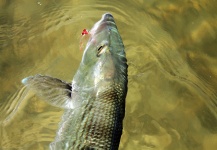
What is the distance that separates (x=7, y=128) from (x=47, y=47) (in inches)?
46.0

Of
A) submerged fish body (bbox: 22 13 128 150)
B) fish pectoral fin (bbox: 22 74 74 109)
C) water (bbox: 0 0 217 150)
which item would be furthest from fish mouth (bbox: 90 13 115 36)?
water (bbox: 0 0 217 150)

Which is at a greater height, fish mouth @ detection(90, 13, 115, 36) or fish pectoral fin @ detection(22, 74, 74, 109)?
fish mouth @ detection(90, 13, 115, 36)

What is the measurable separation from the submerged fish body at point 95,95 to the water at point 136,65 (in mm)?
1078

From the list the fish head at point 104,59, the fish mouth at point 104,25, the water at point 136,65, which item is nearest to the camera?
the fish head at point 104,59

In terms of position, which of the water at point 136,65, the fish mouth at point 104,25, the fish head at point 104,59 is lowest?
the water at point 136,65

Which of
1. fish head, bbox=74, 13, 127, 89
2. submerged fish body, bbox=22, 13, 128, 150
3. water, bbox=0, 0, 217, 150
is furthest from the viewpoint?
water, bbox=0, 0, 217, 150

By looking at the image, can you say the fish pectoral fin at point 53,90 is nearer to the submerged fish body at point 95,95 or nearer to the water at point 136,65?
the submerged fish body at point 95,95

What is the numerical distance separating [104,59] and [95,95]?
35 centimetres

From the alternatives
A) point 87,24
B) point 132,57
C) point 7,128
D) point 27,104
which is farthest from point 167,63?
point 7,128

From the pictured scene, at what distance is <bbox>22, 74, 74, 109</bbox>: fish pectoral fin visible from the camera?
330 cm

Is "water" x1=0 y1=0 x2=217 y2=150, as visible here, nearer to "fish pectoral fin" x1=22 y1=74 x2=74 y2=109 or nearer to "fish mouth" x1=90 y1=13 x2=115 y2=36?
"fish pectoral fin" x1=22 y1=74 x2=74 y2=109

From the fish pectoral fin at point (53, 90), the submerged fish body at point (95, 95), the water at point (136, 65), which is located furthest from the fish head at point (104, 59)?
the water at point (136, 65)

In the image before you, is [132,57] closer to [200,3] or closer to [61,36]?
[61,36]

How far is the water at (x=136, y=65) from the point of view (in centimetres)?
441
